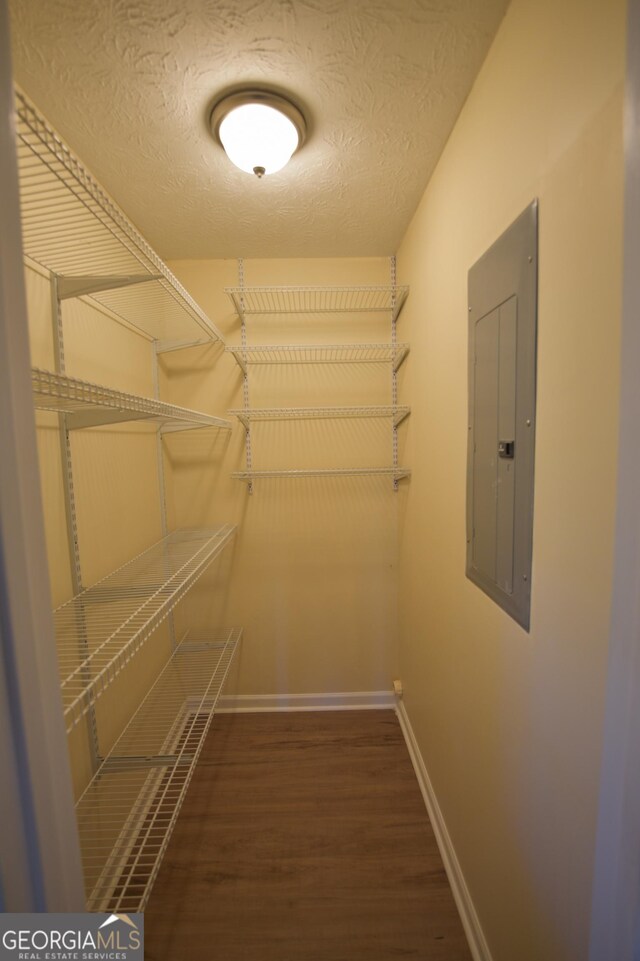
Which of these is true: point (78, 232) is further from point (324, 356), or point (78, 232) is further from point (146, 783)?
point (146, 783)

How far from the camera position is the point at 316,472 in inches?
66.8

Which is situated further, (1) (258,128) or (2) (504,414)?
(1) (258,128)

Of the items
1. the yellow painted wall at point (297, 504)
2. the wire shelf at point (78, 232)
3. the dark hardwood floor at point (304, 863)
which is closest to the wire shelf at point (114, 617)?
the yellow painted wall at point (297, 504)

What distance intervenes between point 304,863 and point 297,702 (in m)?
0.74

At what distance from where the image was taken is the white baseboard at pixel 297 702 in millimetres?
1958

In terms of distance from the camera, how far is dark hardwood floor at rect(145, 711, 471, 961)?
104 cm

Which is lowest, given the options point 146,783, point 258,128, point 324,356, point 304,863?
point 304,863

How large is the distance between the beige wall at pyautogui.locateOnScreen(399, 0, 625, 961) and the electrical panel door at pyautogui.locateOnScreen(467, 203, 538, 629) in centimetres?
4

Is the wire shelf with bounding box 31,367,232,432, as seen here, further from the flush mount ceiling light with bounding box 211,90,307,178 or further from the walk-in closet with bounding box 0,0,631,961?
the flush mount ceiling light with bounding box 211,90,307,178

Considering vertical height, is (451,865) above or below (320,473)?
below

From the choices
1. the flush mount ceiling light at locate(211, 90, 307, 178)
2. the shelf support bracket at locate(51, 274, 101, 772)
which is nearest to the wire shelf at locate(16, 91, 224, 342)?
the shelf support bracket at locate(51, 274, 101, 772)

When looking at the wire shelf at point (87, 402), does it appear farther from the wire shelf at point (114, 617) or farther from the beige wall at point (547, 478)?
the beige wall at point (547, 478)

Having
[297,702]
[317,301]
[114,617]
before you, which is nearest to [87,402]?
[114,617]

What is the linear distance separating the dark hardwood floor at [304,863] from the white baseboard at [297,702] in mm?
209
